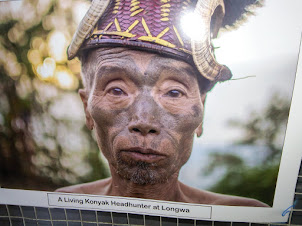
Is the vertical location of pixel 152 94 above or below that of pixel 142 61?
below

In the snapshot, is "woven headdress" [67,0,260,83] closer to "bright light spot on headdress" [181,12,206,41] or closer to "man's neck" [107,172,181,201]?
"bright light spot on headdress" [181,12,206,41]

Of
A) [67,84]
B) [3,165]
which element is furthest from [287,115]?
[3,165]

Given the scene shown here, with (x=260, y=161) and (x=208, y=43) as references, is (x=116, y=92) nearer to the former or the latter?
(x=208, y=43)

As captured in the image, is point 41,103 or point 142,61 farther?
point 41,103

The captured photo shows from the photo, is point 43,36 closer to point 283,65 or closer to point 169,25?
point 169,25

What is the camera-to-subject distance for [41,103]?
0.96m

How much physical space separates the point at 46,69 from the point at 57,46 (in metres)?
0.11

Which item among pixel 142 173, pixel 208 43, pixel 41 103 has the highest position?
pixel 208 43

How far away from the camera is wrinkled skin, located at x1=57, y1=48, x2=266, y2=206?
85cm

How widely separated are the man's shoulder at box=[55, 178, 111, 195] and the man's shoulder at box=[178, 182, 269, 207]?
0.36 meters

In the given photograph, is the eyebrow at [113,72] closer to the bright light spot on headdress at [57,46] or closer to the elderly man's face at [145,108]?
the elderly man's face at [145,108]

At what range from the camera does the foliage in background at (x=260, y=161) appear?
0.87 meters

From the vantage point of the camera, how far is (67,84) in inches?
36.8

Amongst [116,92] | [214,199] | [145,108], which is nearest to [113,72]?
[116,92]
